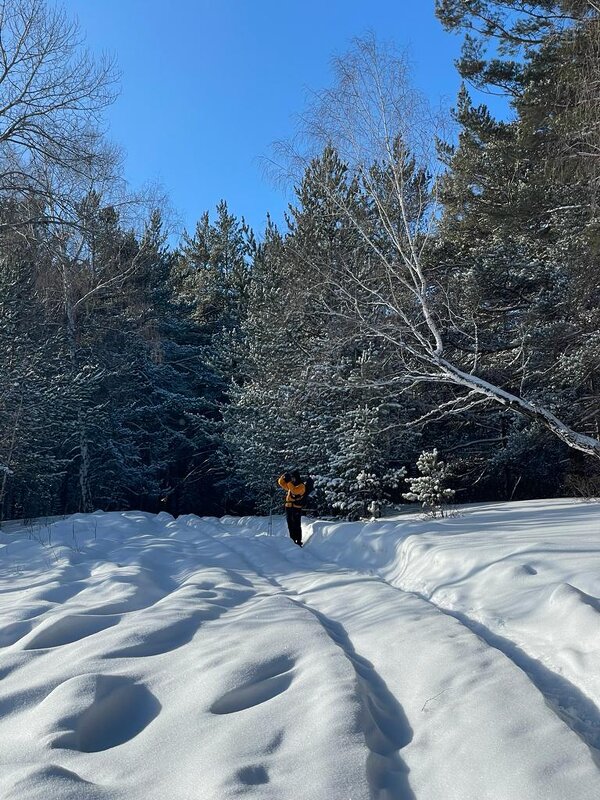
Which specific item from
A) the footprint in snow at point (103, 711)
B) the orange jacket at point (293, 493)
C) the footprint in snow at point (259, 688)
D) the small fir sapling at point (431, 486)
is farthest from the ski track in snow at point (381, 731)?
the small fir sapling at point (431, 486)

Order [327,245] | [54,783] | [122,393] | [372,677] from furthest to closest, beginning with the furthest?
[122,393], [327,245], [372,677], [54,783]

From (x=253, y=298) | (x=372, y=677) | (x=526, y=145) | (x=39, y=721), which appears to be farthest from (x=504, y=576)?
(x=253, y=298)

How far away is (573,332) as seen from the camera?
1427 centimetres

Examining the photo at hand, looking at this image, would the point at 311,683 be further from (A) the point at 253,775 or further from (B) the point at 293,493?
(B) the point at 293,493

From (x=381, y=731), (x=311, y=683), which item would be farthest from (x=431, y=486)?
(x=381, y=731)

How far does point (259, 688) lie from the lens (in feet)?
10.6

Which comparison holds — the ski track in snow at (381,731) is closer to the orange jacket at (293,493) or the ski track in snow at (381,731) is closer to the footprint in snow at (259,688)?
the footprint in snow at (259,688)

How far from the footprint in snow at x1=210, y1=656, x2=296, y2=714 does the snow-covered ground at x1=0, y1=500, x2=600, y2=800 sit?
0.04 ft

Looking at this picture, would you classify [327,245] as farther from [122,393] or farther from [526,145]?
[122,393]

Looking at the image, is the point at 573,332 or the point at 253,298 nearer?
the point at 573,332

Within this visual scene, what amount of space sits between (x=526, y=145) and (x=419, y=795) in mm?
11128

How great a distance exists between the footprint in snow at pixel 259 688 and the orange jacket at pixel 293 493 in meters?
8.10

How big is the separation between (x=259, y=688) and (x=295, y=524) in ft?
27.5

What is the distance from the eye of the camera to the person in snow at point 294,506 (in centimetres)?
1161
